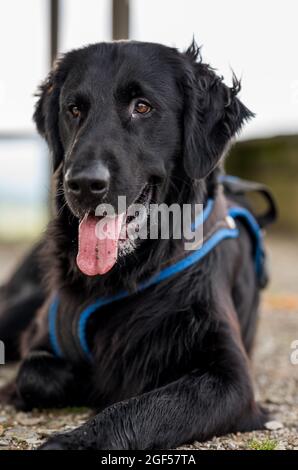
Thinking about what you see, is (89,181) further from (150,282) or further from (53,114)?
(53,114)

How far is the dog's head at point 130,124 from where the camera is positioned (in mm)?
2877

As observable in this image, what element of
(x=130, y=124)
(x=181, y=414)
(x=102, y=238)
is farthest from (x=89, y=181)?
(x=181, y=414)

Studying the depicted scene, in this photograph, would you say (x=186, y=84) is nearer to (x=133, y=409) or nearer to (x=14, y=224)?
(x=133, y=409)

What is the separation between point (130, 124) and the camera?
3086 mm

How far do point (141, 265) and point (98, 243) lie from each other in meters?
0.33

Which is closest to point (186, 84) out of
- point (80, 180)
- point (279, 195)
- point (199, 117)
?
point (199, 117)

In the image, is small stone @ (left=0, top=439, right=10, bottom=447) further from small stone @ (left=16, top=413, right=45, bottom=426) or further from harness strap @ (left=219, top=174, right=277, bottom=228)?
harness strap @ (left=219, top=174, right=277, bottom=228)

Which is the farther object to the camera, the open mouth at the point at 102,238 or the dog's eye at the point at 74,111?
the dog's eye at the point at 74,111

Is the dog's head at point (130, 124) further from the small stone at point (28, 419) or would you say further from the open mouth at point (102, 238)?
the small stone at point (28, 419)

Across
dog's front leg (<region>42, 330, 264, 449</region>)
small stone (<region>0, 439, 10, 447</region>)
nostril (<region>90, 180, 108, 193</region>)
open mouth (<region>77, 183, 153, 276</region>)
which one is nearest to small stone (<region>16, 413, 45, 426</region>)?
small stone (<region>0, 439, 10, 447</region>)

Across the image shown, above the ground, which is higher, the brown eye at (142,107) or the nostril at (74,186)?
the brown eye at (142,107)

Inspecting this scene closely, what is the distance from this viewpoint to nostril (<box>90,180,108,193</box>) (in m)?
2.77

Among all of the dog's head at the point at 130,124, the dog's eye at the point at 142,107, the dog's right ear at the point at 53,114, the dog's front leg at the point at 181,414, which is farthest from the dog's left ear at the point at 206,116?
the dog's front leg at the point at 181,414

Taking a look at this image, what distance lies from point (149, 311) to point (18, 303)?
163 cm
